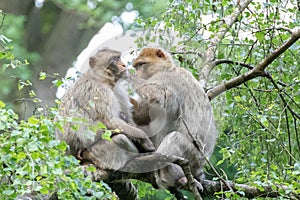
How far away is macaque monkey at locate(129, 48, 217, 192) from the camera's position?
518 centimetres

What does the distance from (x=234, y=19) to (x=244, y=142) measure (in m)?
1.25

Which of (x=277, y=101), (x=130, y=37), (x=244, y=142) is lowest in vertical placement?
(x=244, y=142)

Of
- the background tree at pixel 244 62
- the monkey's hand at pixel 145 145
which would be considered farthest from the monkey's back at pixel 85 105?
the background tree at pixel 244 62

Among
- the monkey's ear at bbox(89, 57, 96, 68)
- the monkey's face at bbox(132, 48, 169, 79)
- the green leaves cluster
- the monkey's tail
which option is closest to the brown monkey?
the monkey's ear at bbox(89, 57, 96, 68)

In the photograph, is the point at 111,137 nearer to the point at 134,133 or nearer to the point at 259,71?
the point at 134,133

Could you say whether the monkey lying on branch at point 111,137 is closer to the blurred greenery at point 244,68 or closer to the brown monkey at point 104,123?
the brown monkey at point 104,123

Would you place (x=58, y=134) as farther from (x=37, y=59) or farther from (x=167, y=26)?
(x=37, y=59)

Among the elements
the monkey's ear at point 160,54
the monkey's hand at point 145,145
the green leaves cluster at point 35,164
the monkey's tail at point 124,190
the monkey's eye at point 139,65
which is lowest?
the monkey's tail at point 124,190

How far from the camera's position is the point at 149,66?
602cm

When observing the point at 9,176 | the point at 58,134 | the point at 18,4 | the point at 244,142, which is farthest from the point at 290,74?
the point at 18,4

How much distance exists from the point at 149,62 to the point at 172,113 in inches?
29.4

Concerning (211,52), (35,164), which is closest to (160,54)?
(211,52)

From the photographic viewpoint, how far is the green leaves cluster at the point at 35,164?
3238 millimetres

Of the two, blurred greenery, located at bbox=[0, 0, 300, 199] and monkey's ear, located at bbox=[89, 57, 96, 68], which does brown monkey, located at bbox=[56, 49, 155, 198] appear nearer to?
monkey's ear, located at bbox=[89, 57, 96, 68]
